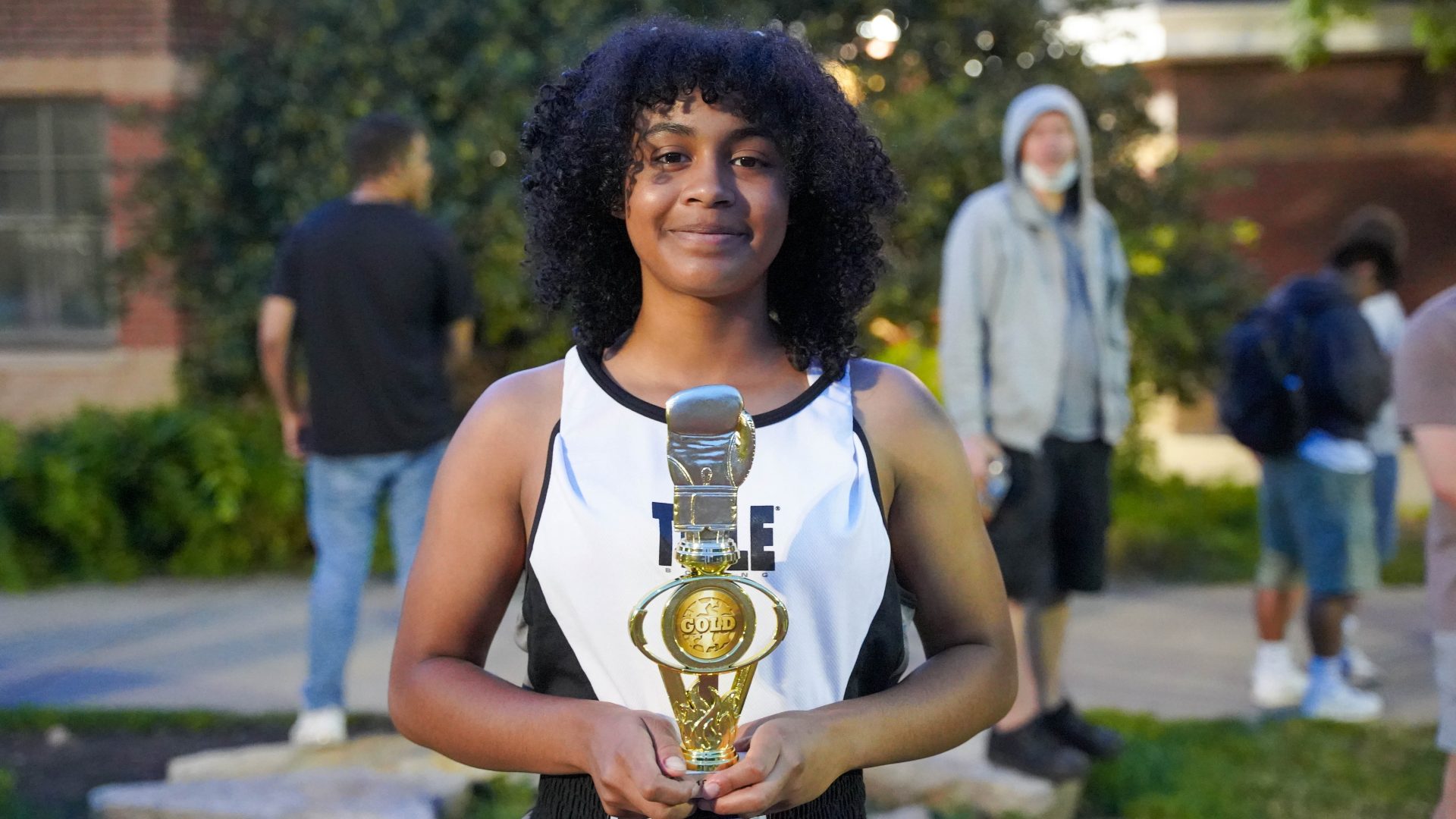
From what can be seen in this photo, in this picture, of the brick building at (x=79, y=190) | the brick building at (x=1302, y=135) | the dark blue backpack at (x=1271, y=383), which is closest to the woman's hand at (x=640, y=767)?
the dark blue backpack at (x=1271, y=383)

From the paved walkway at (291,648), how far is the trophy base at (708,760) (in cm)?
352

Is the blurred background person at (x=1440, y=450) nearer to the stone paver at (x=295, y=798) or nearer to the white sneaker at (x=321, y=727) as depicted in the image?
the stone paver at (x=295, y=798)

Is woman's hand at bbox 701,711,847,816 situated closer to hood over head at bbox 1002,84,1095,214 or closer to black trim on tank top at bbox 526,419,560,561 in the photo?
black trim on tank top at bbox 526,419,560,561

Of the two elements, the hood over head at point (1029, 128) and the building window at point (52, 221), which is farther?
the building window at point (52, 221)

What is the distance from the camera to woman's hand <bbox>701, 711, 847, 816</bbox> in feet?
5.37

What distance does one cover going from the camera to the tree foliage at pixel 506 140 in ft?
27.8

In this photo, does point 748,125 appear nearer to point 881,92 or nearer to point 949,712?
point 949,712

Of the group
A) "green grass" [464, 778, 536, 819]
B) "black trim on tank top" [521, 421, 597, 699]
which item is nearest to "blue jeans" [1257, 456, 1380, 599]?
"green grass" [464, 778, 536, 819]

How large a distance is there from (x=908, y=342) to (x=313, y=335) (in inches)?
150

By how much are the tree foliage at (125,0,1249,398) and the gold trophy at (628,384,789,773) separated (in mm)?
6564

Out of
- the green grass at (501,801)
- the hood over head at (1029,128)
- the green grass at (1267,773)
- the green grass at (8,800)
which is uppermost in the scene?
the hood over head at (1029,128)

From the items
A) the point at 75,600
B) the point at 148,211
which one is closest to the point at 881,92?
the point at 148,211

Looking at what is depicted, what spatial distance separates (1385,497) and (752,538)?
514 centimetres

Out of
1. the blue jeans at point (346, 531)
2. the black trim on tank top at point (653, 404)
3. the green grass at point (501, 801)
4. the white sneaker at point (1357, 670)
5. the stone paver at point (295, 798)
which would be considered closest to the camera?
the black trim on tank top at point (653, 404)
